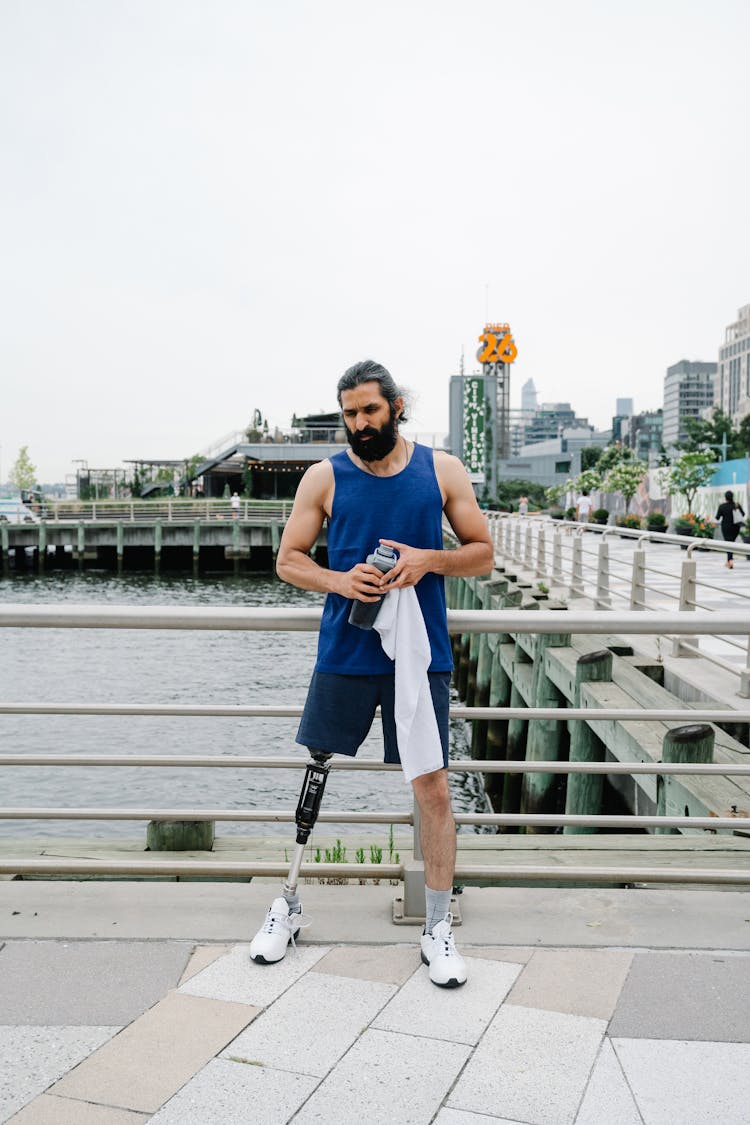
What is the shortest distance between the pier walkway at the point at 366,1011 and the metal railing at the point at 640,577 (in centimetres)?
108

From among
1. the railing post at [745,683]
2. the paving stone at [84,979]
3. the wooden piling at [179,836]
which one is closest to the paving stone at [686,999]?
the paving stone at [84,979]

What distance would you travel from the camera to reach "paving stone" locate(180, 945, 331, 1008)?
2.71 m

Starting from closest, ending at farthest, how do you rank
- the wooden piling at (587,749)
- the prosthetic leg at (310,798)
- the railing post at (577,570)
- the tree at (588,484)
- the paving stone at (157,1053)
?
the paving stone at (157,1053) < the prosthetic leg at (310,798) < the wooden piling at (587,749) < the railing post at (577,570) < the tree at (588,484)

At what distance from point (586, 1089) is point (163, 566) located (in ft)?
167

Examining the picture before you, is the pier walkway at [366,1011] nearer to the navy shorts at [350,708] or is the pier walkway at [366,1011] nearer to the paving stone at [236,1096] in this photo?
the paving stone at [236,1096]

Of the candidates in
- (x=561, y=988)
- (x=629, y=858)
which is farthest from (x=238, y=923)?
(x=629, y=858)

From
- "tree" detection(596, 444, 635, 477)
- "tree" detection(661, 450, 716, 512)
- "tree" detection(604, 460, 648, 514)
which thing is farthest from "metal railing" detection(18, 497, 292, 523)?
"tree" detection(596, 444, 635, 477)

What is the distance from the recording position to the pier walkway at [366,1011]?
222 cm

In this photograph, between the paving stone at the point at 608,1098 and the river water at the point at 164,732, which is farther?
the river water at the point at 164,732

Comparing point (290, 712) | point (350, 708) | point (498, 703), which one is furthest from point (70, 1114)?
point (498, 703)

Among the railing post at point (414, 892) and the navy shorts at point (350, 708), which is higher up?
the navy shorts at point (350, 708)

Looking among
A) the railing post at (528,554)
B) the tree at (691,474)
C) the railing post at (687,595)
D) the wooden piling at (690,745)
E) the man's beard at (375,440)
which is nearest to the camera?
the man's beard at (375,440)

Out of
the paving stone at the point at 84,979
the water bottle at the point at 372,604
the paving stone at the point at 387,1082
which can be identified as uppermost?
→ the water bottle at the point at 372,604

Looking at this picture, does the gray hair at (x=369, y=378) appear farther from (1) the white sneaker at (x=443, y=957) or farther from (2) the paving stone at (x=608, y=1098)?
(2) the paving stone at (x=608, y=1098)
